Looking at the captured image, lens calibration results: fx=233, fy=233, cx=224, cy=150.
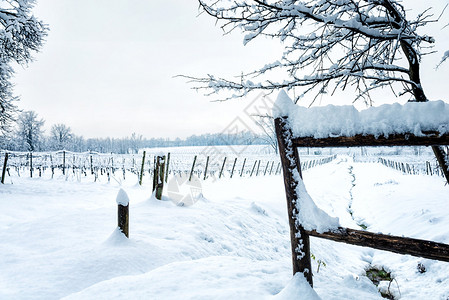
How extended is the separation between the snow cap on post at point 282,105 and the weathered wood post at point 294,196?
45mm

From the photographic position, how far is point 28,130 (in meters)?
46.0

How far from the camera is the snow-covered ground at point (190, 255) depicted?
1945 mm

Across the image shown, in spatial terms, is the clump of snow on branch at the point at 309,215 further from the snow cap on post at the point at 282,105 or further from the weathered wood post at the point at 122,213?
the weathered wood post at the point at 122,213

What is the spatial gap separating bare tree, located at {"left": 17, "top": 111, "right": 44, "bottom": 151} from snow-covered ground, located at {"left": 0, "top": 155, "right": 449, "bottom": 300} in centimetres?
4910

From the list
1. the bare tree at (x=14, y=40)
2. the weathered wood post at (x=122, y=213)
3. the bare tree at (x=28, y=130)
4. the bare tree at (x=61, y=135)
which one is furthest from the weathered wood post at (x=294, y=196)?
the bare tree at (x=61, y=135)

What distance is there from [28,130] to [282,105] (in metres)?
59.2

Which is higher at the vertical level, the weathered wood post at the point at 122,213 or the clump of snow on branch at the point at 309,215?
the clump of snow on branch at the point at 309,215

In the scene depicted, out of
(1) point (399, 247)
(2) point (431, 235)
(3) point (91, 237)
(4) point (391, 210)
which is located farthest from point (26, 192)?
(4) point (391, 210)

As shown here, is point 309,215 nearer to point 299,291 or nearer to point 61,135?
point 299,291

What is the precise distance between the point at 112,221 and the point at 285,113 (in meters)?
4.09

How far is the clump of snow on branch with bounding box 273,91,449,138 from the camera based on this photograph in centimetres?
127

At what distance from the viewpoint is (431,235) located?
4676 mm

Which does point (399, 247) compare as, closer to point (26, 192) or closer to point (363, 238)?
point (363, 238)

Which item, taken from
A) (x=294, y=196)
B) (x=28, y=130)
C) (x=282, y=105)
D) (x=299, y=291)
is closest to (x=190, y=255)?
(x=299, y=291)
